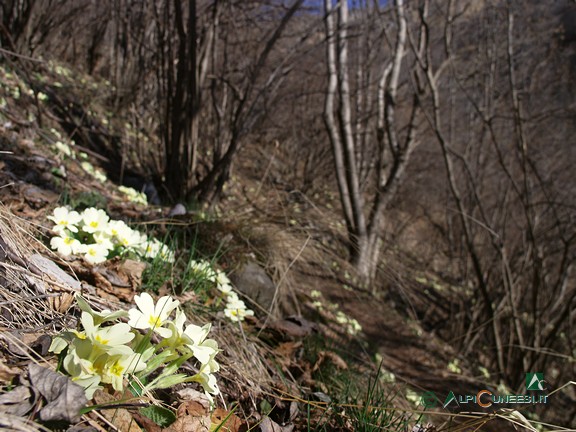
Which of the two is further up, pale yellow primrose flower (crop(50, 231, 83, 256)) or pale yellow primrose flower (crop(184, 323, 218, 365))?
pale yellow primrose flower (crop(50, 231, 83, 256))

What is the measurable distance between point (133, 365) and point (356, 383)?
1322 mm

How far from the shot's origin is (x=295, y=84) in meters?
9.11

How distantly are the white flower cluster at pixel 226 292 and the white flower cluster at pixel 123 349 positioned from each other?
0.72 m

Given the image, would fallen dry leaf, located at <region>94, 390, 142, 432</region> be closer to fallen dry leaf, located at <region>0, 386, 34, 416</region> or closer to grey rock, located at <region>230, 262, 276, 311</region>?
fallen dry leaf, located at <region>0, 386, 34, 416</region>

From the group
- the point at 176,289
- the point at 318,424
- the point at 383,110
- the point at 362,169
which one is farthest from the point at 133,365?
the point at 362,169

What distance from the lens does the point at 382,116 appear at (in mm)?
6453

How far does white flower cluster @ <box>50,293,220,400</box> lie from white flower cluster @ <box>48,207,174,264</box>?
0.57m

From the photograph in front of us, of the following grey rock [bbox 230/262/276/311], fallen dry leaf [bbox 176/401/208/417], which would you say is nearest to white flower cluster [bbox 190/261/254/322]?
grey rock [bbox 230/262/276/311]

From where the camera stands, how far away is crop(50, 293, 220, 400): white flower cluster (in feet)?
3.49

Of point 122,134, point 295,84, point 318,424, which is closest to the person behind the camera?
point 318,424

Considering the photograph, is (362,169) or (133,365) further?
(362,169)

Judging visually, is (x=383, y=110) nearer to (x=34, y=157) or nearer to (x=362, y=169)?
(x=362, y=169)

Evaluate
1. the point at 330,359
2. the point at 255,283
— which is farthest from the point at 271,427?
the point at 255,283

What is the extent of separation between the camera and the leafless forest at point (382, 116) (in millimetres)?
4402
